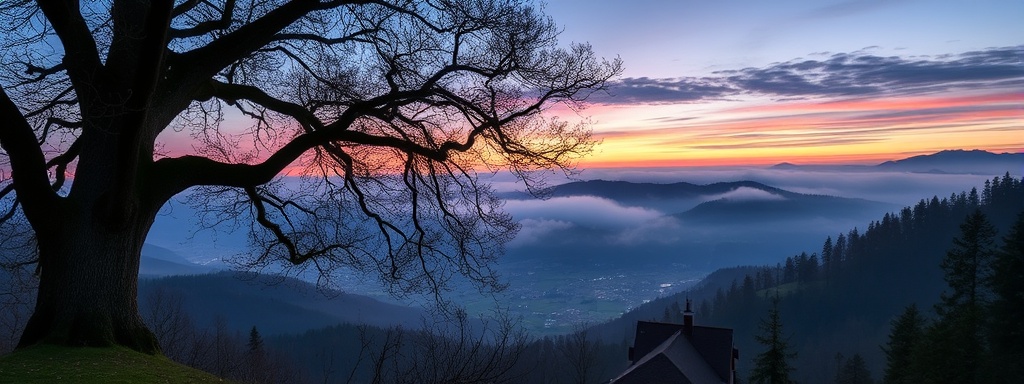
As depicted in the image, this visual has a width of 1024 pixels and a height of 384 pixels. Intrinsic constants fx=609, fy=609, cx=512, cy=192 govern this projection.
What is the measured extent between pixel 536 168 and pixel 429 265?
2219 mm

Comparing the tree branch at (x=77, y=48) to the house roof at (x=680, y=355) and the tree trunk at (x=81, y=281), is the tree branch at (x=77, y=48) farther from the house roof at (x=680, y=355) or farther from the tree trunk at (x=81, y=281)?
the house roof at (x=680, y=355)

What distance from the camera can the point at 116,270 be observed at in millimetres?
6094

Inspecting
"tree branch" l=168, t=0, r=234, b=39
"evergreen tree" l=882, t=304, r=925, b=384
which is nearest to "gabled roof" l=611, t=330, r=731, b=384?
"evergreen tree" l=882, t=304, r=925, b=384

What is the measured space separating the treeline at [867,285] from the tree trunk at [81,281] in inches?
3546

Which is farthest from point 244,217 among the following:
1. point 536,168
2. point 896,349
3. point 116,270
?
point 896,349

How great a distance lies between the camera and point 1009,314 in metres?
21.5

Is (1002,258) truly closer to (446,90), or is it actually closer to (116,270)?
(446,90)

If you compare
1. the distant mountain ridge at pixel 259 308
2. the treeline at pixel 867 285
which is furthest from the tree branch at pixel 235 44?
the distant mountain ridge at pixel 259 308

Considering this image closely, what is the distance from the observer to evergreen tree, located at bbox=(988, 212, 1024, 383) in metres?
21.0

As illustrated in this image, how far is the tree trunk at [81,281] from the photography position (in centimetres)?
593

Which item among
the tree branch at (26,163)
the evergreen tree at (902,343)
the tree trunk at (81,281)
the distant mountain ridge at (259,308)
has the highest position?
the tree branch at (26,163)

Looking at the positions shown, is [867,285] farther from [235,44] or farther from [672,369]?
[235,44]

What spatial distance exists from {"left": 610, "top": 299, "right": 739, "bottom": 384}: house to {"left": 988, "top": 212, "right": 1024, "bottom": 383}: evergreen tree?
351 inches

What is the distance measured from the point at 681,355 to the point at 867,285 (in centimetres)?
9712
